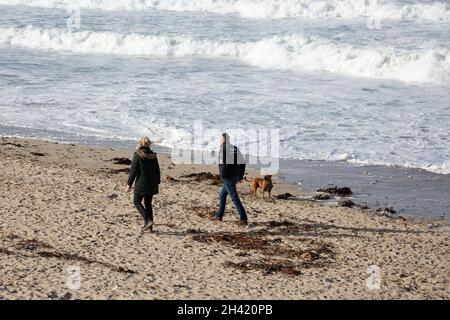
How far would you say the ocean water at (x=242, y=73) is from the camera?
2041 cm

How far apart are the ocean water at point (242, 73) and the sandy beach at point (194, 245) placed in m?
4.05

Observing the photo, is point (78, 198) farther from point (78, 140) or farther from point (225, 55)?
point (225, 55)

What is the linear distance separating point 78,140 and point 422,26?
26.0 m

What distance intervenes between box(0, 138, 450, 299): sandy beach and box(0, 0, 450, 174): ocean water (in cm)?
405

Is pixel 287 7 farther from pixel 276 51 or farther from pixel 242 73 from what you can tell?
pixel 242 73

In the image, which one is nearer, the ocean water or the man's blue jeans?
the man's blue jeans

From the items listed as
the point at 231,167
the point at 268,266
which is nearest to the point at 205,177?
the point at 231,167

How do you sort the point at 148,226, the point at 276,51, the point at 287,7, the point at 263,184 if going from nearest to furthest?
the point at 148,226 < the point at 263,184 < the point at 276,51 < the point at 287,7

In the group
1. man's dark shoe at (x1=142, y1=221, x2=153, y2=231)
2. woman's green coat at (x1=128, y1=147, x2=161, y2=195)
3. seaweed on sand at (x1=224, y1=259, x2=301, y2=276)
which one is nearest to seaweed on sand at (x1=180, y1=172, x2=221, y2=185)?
man's dark shoe at (x1=142, y1=221, x2=153, y2=231)

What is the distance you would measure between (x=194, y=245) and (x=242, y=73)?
1899 cm

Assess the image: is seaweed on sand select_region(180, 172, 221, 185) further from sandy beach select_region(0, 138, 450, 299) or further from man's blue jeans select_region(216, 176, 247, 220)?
man's blue jeans select_region(216, 176, 247, 220)

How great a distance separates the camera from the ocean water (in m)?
20.4

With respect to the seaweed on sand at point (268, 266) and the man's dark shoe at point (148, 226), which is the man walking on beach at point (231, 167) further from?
the seaweed on sand at point (268, 266)

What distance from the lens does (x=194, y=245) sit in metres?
12.0
